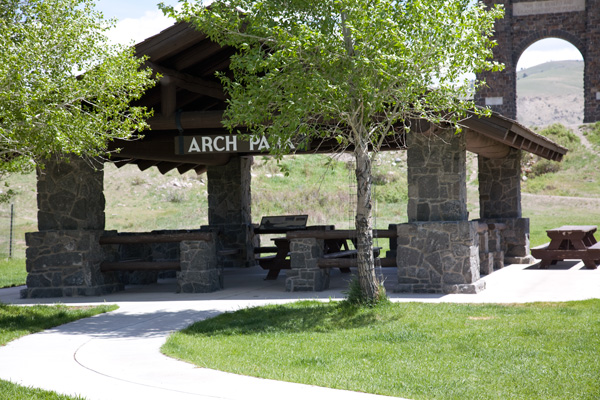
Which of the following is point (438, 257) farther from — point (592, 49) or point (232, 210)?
point (592, 49)

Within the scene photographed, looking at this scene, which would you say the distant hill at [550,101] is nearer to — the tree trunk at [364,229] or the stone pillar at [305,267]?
the stone pillar at [305,267]

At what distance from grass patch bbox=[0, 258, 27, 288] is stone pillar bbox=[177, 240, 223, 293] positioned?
4.82 meters

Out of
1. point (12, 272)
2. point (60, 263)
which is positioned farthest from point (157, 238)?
point (12, 272)

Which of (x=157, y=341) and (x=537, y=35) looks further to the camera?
(x=537, y=35)

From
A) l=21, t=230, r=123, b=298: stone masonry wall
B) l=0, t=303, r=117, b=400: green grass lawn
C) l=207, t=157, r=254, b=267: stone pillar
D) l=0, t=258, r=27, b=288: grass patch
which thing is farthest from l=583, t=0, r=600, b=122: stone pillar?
l=0, t=303, r=117, b=400: green grass lawn

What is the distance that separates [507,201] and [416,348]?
10.4 metres

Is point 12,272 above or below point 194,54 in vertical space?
below

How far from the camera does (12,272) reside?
59.6 feet

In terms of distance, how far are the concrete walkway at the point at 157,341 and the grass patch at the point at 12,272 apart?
1739mm

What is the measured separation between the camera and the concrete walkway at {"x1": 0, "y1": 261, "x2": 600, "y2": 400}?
5.27 metres

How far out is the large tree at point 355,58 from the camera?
812 centimetres

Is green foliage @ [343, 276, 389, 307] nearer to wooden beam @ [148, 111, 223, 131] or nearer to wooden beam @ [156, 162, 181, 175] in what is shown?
wooden beam @ [148, 111, 223, 131]

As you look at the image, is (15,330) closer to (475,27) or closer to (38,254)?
(38,254)

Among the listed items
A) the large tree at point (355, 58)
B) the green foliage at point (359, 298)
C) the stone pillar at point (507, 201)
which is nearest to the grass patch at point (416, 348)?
the green foliage at point (359, 298)
